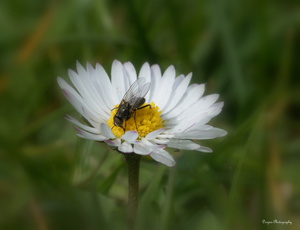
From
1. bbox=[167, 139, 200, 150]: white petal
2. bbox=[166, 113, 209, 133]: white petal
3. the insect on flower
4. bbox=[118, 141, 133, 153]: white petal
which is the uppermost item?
the insect on flower

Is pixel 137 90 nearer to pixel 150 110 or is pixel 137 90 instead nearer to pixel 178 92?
pixel 150 110

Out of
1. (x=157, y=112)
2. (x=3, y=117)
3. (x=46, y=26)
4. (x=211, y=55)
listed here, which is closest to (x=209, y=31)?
(x=211, y=55)

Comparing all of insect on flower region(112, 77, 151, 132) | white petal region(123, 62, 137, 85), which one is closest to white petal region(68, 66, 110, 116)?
insect on flower region(112, 77, 151, 132)

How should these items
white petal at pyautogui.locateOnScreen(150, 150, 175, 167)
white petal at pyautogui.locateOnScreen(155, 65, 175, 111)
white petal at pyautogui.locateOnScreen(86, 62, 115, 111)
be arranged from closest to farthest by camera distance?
white petal at pyautogui.locateOnScreen(150, 150, 175, 167)
white petal at pyautogui.locateOnScreen(86, 62, 115, 111)
white petal at pyautogui.locateOnScreen(155, 65, 175, 111)

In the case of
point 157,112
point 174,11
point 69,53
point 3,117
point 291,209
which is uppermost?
point 174,11

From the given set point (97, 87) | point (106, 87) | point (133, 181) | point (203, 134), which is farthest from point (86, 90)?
point (203, 134)

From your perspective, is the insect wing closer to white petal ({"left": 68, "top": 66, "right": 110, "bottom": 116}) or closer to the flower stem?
white petal ({"left": 68, "top": 66, "right": 110, "bottom": 116})

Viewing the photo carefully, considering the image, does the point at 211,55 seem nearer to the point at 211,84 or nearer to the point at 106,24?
the point at 211,84

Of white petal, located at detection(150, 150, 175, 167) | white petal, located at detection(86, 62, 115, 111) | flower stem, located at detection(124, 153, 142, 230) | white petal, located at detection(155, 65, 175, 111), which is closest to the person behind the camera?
white petal, located at detection(150, 150, 175, 167)
